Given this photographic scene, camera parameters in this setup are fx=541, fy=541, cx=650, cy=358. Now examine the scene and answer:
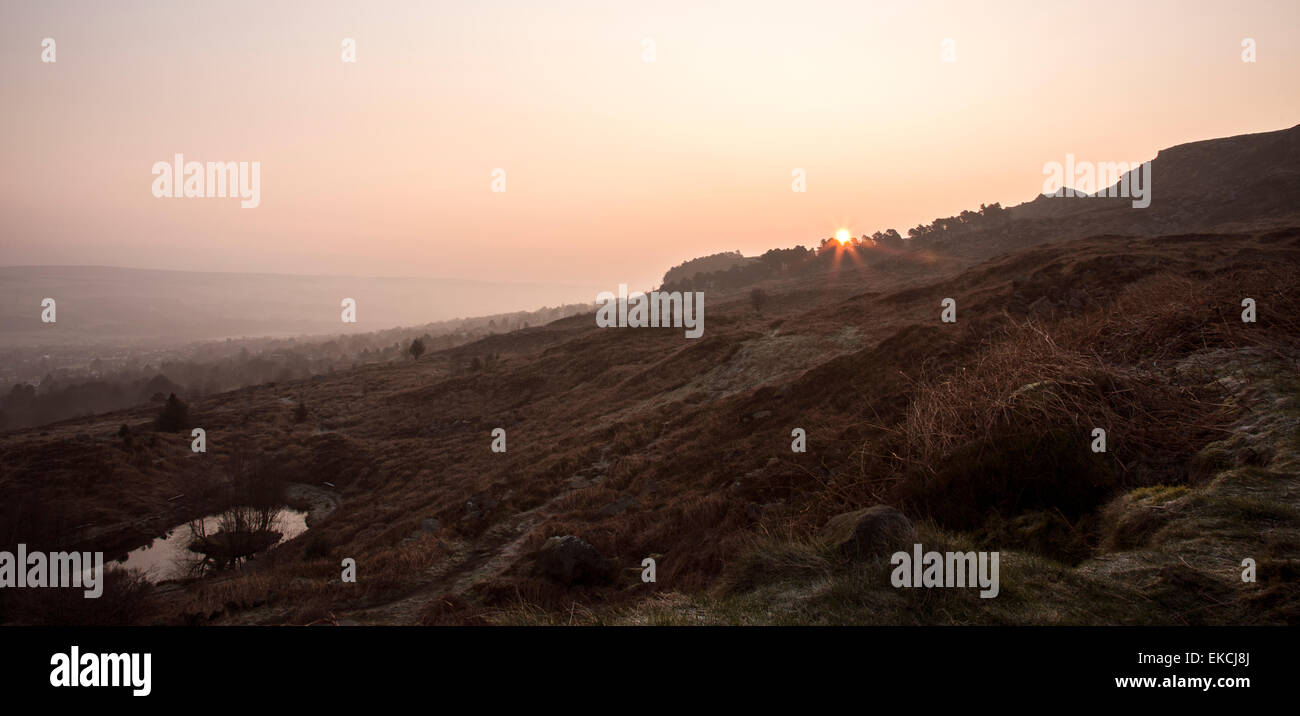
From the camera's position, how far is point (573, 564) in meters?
10.0

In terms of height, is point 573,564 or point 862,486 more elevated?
point 862,486

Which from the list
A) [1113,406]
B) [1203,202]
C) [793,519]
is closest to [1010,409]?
[1113,406]

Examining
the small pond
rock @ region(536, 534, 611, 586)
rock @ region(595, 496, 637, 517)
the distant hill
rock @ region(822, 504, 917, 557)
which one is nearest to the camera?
A: rock @ region(822, 504, 917, 557)

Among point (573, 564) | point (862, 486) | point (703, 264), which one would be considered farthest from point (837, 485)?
point (703, 264)

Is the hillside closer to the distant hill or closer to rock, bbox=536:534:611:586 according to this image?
rock, bbox=536:534:611:586

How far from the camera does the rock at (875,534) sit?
216 inches

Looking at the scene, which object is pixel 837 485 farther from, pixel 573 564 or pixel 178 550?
pixel 178 550

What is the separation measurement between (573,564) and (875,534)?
608 cm

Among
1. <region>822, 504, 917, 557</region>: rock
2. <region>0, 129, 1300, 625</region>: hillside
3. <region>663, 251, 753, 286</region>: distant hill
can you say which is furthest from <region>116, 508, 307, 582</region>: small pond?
<region>663, 251, 753, 286</region>: distant hill

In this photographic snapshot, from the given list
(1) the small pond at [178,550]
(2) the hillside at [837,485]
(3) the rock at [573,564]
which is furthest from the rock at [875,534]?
(1) the small pond at [178,550]

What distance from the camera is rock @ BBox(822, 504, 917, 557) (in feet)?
18.0

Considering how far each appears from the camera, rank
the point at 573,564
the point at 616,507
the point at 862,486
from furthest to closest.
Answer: the point at 616,507
the point at 573,564
the point at 862,486

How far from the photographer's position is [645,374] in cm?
3669

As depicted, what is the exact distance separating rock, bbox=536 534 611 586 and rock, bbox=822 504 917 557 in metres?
5.24
